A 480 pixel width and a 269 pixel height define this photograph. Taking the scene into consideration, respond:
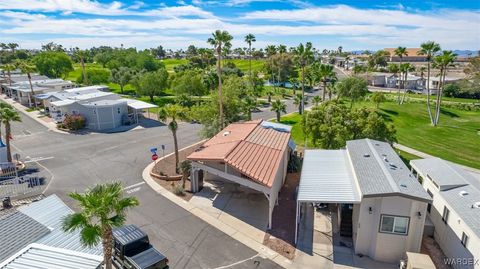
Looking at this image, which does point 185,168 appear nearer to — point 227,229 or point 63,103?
point 227,229

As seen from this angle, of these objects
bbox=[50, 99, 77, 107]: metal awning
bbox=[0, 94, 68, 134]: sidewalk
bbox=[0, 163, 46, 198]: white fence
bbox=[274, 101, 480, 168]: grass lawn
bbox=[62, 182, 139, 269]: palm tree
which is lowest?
bbox=[274, 101, 480, 168]: grass lawn

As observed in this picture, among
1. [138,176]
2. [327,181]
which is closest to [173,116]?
[138,176]

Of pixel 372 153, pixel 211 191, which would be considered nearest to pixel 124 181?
pixel 211 191

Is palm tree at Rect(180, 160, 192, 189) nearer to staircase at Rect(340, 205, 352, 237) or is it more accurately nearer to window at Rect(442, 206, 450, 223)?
staircase at Rect(340, 205, 352, 237)

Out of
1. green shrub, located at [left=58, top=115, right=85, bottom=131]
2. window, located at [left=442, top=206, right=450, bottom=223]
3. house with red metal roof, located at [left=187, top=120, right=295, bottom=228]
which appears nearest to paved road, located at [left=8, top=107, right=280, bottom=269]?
green shrub, located at [left=58, top=115, right=85, bottom=131]

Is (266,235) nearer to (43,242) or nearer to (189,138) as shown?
(43,242)

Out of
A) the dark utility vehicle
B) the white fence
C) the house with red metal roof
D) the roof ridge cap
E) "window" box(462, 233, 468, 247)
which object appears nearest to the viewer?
the dark utility vehicle

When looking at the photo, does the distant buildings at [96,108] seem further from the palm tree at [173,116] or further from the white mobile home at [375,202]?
the white mobile home at [375,202]
